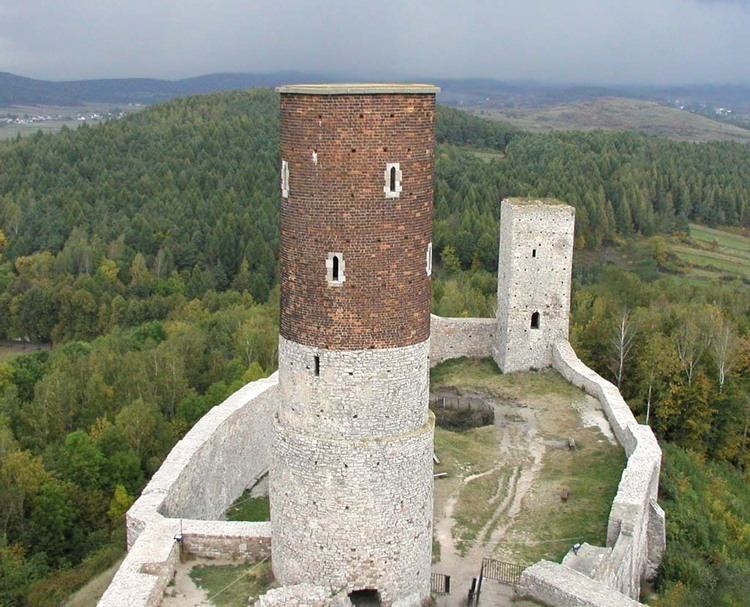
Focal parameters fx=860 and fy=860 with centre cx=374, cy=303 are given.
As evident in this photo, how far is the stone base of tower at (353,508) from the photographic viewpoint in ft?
52.3

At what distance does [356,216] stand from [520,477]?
12950 millimetres

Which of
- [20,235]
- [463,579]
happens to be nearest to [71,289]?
[20,235]

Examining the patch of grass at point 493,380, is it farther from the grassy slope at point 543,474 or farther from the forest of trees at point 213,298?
the forest of trees at point 213,298

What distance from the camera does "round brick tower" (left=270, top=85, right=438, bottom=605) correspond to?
586 inches

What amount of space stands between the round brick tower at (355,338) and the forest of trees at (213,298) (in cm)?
926

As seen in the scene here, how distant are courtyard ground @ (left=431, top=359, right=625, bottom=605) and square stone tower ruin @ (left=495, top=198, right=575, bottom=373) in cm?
106

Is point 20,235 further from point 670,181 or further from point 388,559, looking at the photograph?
point 388,559

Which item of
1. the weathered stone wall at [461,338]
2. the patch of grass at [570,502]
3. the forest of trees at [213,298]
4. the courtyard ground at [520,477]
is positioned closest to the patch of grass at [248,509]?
the forest of trees at [213,298]

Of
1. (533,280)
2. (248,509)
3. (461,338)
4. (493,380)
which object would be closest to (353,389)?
(248,509)

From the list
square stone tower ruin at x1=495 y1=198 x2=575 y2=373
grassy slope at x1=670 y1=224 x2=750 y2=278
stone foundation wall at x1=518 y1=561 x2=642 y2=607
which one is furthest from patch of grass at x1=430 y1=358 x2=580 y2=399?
grassy slope at x1=670 y1=224 x2=750 y2=278

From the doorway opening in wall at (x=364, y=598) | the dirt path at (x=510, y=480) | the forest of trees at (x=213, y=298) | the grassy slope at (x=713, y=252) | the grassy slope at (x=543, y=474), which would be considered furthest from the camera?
the grassy slope at (x=713, y=252)

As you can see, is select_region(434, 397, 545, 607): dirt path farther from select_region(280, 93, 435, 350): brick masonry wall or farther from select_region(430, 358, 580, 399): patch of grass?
select_region(280, 93, 435, 350): brick masonry wall

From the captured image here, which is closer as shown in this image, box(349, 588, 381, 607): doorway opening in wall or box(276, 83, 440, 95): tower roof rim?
box(276, 83, 440, 95): tower roof rim

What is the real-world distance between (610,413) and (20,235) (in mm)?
74804
